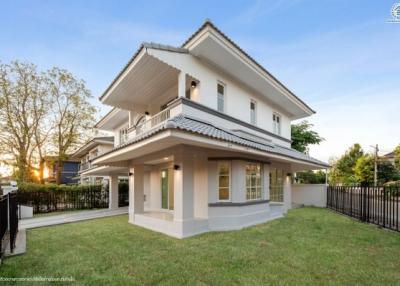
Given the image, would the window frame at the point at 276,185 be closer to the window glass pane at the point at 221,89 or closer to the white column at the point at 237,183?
the white column at the point at 237,183

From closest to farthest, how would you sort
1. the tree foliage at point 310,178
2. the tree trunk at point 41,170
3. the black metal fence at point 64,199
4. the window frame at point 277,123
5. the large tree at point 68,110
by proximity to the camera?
the window frame at point 277,123 → the black metal fence at point 64,199 → the large tree at point 68,110 → the tree trunk at point 41,170 → the tree foliage at point 310,178

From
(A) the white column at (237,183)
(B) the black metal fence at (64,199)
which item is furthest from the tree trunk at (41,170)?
(A) the white column at (237,183)

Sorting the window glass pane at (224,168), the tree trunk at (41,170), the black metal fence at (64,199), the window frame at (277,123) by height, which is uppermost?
the window frame at (277,123)

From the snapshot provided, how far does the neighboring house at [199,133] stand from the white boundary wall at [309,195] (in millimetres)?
5982

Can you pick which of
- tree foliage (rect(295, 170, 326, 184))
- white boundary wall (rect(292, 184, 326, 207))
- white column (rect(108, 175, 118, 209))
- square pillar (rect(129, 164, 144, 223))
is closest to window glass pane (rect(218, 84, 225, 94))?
square pillar (rect(129, 164, 144, 223))

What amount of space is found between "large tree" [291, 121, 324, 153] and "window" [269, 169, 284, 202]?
12400 millimetres

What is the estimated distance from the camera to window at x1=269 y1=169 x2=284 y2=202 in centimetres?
1349

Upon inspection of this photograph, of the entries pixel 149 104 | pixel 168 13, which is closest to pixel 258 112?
pixel 149 104

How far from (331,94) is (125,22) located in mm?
16127

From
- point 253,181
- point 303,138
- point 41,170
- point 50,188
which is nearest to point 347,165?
point 303,138

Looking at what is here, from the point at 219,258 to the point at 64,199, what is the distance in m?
16.5

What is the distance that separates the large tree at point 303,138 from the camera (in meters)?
25.8

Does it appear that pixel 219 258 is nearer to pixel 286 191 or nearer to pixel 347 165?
pixel 286 191

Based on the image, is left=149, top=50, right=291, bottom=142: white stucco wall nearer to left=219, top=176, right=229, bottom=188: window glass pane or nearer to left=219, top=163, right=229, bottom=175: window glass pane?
left=219, top=163, right=229, bottom=175: window glass pane
